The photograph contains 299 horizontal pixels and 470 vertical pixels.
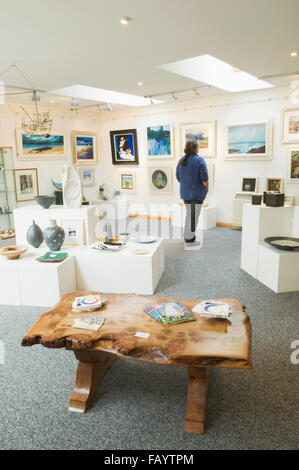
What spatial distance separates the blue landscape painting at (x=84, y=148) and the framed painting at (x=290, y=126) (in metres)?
4.95

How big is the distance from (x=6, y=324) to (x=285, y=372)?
2633 millimetres

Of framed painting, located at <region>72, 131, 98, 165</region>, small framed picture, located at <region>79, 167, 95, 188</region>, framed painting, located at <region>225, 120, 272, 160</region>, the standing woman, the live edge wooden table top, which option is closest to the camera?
the live edge wooden table top

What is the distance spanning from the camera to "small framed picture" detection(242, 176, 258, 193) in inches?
292

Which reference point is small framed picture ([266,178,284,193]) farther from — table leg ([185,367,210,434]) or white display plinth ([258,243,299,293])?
table leg ([185,367,210,434])

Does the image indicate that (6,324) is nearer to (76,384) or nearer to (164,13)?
(76,384)

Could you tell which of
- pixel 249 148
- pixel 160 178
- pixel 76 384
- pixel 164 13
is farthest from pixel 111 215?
pixel 76 384

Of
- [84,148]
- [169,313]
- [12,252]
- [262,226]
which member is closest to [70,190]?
[12,252]

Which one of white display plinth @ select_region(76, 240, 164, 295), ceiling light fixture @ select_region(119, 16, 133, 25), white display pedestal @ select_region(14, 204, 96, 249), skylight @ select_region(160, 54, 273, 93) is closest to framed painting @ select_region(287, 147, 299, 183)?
skylight @ select_region(160, 54, 273, 93)

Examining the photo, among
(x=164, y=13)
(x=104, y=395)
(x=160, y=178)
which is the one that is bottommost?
(x=104, y=395)

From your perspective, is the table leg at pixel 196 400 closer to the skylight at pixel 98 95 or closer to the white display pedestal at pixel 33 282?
the white display pedestal at pixel 33 282

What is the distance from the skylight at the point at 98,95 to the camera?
6983 millimetres

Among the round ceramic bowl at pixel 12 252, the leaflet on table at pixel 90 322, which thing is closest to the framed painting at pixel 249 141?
the round ceramic bowl at pixel 12 252

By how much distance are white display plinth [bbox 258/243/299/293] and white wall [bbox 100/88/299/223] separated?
3183 millimetres

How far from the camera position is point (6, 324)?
3582 millimetres
